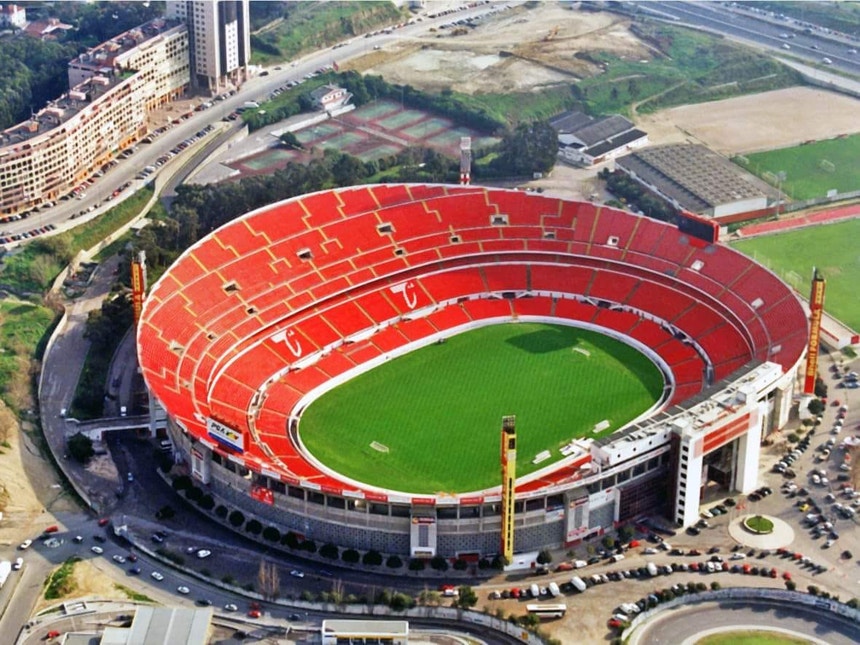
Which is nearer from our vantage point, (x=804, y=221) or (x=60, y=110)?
(x=804, y=221)

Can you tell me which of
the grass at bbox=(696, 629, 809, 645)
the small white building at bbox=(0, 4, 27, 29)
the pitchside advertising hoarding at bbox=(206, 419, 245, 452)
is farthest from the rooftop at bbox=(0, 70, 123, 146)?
→ the grass at bbox=(696, 629, 809, 645)

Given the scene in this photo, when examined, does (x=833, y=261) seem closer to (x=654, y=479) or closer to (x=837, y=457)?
(x=837, y=457)

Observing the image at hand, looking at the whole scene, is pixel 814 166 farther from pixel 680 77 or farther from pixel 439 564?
pixel 439 564

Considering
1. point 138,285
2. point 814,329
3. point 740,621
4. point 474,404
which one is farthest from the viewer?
point 474,404

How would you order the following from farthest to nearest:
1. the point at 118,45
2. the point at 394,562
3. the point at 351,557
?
1. the point at 118,45
2. the point at 351,557
3. the point at 394,562

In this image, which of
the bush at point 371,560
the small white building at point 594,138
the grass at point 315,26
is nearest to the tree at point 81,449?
the bush at point 371,560

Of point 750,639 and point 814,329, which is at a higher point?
point 814,329

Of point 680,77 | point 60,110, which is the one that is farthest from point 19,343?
point 680,77
